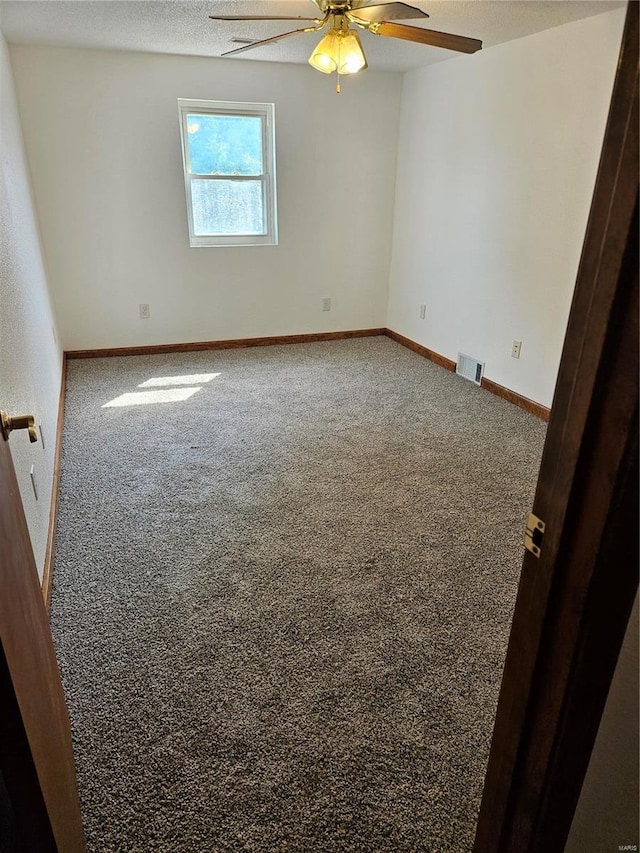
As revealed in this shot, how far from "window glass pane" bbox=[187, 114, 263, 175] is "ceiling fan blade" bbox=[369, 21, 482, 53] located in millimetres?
2207

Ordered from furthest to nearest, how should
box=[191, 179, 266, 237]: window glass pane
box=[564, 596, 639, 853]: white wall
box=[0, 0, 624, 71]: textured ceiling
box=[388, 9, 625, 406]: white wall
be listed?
box=[191, 179, 266, 237]: window glass pane < box=[388, 9, 625, 406]: white wall < box=[0, 0, 624, 71]: textured ceiling < box=[564, 596, 639, 853]: white wall

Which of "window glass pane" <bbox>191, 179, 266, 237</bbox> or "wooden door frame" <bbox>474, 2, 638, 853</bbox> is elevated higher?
"window glass pane" <bbox>191, 179, 266, 237</bbox>

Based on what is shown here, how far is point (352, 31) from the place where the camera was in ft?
7.68

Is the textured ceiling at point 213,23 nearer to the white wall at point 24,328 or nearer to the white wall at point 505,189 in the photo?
the white wall at point 505,189

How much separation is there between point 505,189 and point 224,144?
228 cm

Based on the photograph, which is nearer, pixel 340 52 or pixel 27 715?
pixel 27 715

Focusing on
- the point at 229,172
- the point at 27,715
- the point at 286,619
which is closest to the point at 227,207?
the point at 229,172

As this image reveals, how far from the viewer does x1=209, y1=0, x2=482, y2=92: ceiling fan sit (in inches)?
86.0

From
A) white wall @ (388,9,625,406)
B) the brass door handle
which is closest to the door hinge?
the brass door handle

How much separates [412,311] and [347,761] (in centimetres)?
405

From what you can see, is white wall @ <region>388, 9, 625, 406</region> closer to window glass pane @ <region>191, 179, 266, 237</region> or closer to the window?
the window

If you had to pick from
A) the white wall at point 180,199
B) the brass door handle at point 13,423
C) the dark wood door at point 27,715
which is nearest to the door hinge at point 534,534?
the dark wood door at point 27,715

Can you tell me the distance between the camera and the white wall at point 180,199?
12.9 ft

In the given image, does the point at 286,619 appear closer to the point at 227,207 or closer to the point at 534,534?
the point at 534,534
